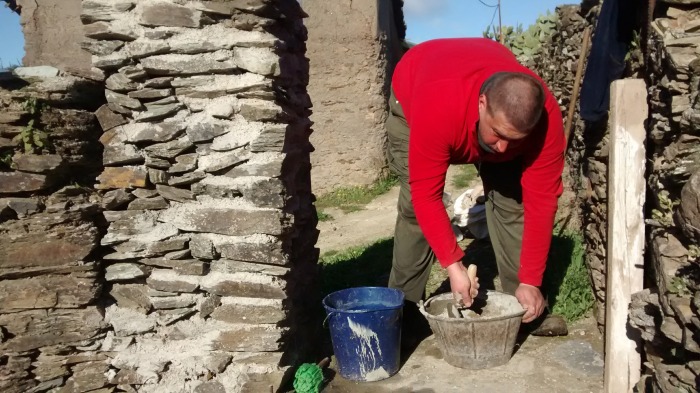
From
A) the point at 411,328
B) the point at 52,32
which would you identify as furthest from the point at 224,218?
the point at 52,32

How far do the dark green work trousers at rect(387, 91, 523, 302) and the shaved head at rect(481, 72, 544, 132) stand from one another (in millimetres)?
948

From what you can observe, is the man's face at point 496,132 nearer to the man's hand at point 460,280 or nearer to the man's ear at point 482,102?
the man's ear at point 482,102

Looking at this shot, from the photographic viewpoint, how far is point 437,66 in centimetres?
311

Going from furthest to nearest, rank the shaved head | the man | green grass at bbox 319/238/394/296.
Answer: green grass at bbox 319/238/394/296, the man, the shaved head

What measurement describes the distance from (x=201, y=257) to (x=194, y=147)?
0.55 meters

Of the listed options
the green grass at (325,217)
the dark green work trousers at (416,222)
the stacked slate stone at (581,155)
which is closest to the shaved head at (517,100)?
the dark green work trousers at (416,222)

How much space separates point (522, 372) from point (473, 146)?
1303 mm

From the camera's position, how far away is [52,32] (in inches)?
243

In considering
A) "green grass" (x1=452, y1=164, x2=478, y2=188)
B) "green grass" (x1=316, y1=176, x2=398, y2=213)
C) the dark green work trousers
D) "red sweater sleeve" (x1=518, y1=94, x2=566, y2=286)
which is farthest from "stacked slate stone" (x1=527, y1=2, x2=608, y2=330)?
"green grass" (x1=316, y1=176, x2=398, y2=213)

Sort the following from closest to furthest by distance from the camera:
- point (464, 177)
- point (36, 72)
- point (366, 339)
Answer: point (36, 72), point (366, 339), point (464, 177)

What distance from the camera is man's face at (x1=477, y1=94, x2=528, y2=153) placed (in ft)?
8.80

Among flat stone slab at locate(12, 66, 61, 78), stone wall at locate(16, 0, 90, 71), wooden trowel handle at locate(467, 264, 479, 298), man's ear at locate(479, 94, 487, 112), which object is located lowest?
wooden trowel handle at locate(467, 264, 479, 298)

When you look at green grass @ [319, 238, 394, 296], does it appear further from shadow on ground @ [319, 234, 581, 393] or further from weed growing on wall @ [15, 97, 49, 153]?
weed growing on wall @ [15, 97, 49, 153]

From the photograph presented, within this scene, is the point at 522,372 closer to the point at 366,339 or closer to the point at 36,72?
the point at 366,339
